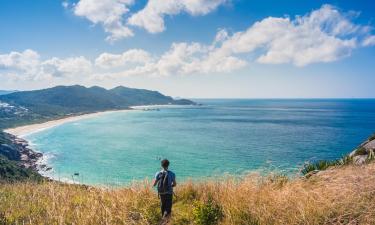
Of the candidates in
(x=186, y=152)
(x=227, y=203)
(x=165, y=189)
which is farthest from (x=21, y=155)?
(x=227, y=203)

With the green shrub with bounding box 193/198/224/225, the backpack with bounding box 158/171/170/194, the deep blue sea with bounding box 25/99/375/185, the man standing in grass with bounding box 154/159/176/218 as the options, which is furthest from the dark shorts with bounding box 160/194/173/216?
the deep blue sea with bounding box 25/99/375/185

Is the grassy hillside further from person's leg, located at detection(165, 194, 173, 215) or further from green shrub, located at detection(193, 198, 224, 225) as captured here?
person's leg, located at detection(165, 194, 173, 215)

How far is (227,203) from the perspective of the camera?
23.8ft

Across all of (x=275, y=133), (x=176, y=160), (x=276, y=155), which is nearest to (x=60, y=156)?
(x=176, y=160)

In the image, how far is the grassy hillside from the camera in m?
5.75

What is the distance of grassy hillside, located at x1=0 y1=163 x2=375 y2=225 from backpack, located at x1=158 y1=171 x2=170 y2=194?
1.77 ft

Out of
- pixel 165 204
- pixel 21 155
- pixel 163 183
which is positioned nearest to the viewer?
pixel 165 204

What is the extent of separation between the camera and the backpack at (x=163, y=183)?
793 centimetres

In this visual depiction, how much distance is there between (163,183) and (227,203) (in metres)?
1.86

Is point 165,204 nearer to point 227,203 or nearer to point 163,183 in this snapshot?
point 163,183

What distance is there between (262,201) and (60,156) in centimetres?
7873

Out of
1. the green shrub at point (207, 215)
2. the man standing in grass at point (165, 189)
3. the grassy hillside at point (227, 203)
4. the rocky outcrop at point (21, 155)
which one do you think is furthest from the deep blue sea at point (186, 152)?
the green shrub at point (207, 215)

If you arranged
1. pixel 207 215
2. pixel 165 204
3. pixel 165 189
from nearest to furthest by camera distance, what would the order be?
pixel 207 215
pixel 165 204
pixel 165 189

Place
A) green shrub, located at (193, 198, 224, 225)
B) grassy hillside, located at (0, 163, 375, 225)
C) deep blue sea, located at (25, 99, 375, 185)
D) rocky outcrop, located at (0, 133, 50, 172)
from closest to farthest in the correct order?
grassy hillside, located at (0, 163, 375, 225) < green shrub, located at (193, 198, 224, 225) < deep blue sea, located at (25, 99, 375, 185) < rocky outcrop, located at (0, 133, 50, 172)
